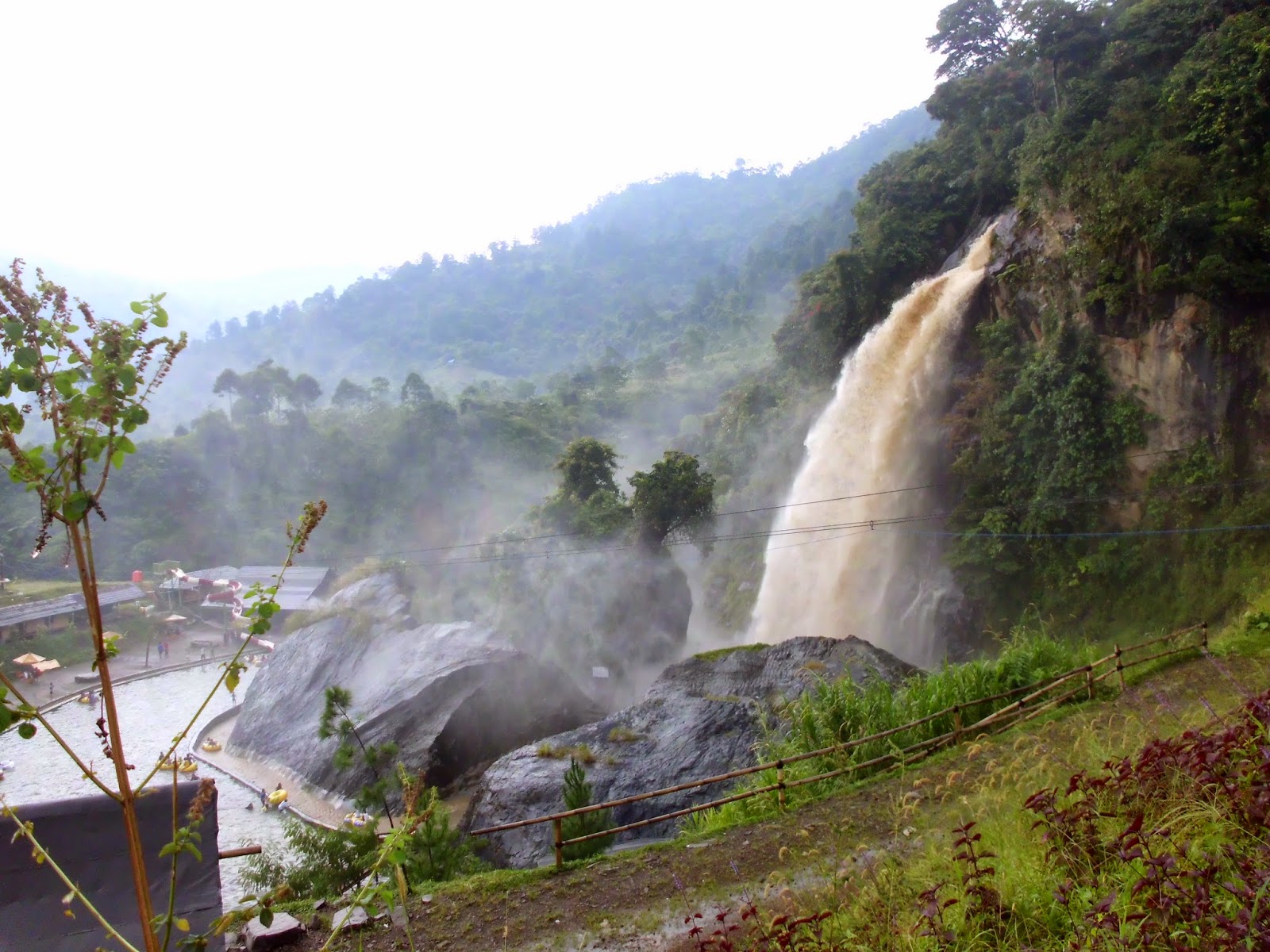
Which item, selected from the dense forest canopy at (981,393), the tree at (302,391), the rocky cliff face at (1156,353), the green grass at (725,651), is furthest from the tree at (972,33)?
the tree at (302,391)

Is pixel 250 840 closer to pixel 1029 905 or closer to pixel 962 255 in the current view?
pixel 1029 905

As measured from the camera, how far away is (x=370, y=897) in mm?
2592

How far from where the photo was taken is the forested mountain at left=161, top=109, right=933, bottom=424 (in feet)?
297

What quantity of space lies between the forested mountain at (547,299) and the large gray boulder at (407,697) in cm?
5459

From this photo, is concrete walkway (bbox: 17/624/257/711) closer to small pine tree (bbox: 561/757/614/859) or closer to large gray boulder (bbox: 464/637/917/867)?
large gray boulder (bbox: 464/637/917/867)

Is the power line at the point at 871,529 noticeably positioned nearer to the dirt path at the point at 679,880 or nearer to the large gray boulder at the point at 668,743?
the large gray boulder at the point at 668,743

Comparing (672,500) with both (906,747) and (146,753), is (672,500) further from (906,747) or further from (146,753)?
(906,747)

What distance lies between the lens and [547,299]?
347 ft

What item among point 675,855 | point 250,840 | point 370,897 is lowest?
point 250,840

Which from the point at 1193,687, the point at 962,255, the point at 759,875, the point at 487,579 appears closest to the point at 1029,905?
the point at 759,875

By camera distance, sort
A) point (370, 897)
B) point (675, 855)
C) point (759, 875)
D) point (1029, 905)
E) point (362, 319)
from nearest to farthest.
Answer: point (370, 897) < point (1029, 905) < point (759, 875) < point (675, 855) < point (362, 319)

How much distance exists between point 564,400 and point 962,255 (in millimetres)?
35801

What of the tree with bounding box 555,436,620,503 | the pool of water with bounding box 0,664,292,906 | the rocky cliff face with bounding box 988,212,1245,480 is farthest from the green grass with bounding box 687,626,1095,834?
the tree with bounding box 555,436,620,503

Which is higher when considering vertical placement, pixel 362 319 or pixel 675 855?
pixel 362 319
